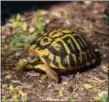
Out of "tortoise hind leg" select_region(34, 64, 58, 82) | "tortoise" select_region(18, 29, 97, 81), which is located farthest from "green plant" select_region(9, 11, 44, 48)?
"tortoise hind leg" select_region(34, 64, 58, 82)

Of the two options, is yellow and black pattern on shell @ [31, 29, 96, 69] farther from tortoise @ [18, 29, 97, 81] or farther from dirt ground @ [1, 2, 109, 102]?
dirt ground @ [1, 2, 109, 102]

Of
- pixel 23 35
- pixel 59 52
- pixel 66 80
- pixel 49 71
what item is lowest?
pixel 66 80

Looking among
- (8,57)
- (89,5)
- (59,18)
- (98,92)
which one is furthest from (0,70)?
(89,5)

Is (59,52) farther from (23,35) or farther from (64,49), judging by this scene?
(23,35)

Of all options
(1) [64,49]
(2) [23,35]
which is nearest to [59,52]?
(1) [64,49]

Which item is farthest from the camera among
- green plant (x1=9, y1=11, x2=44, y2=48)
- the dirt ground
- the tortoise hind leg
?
green plant (x1=9, y1=11, x2=44, y2=48)

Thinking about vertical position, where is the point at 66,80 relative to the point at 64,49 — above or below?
below

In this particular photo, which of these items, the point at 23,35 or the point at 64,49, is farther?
the point at 23,35
